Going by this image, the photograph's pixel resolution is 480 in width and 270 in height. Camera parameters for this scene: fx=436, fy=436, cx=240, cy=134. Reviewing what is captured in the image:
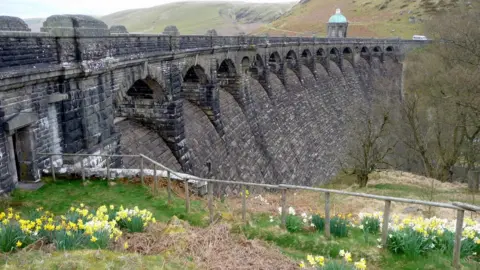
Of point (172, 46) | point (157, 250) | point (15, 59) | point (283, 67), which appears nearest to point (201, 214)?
point (157, 250)

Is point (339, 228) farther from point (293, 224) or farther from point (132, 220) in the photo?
point (132, 220)

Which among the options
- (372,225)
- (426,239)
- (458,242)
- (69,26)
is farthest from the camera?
(69,26)

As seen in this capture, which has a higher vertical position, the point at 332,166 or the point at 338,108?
the point at 338,108

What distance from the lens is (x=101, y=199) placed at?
10883 millimetres

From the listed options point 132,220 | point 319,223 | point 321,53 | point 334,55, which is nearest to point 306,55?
point 321,53

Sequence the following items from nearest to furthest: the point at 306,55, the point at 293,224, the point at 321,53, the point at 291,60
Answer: the point at 293,224 → the point at 291,60 → the point at 306,55 → the point at 321,53

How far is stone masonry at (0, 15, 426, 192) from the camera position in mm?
10508

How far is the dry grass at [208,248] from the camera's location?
714 cm

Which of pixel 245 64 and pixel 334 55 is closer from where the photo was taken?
pixel 245 64

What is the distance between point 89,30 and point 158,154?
671 cm

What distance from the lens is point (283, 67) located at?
3631 centimetres

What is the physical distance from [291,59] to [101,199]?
3146 centimetres

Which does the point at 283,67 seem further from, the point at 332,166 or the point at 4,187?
the point at 4,187

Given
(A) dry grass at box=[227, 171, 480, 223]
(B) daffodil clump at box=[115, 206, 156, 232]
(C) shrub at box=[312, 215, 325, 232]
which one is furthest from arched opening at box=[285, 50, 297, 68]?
(B) daffodil clump at box=[115, 206, 156, 232]
